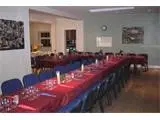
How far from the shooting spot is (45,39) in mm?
15852

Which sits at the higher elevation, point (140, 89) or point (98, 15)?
point (98, 15)

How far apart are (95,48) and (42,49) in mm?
4129

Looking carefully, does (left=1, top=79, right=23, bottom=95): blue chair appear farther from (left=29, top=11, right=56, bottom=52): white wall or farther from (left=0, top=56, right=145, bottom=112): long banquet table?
(left=29, top=11, right=56, bottom=52): white wall

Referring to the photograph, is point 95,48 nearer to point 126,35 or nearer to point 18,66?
point 126,35

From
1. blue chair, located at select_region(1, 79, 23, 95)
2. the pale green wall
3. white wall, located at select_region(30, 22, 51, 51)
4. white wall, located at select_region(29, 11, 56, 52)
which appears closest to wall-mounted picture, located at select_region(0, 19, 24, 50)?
blue chair, located at select_region(1, 79, 23, 95)

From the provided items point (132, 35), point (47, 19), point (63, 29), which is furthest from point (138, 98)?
point (63, 29)

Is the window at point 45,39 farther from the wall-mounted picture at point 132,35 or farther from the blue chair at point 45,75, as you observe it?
the blue chair at point 45,75

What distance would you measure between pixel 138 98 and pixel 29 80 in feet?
9.95

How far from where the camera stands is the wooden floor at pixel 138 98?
533cm

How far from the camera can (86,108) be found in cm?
374
